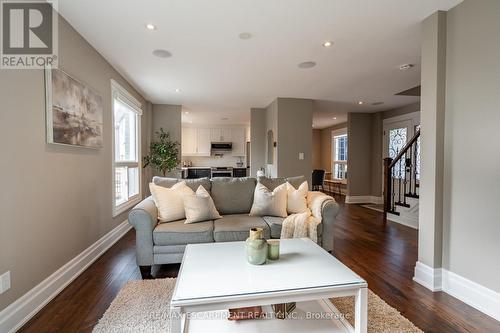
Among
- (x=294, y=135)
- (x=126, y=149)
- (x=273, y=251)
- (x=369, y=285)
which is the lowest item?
(x=369, y=285)

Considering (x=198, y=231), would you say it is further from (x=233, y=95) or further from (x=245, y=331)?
(x=233, y=95)

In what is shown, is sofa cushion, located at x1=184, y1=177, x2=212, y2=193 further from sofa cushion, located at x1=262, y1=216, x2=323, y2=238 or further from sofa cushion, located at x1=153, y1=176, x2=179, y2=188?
sofa cushion, located at x1=262, y1=216, x2=323, y2=238

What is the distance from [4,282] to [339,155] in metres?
8.93

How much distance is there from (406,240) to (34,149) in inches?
175

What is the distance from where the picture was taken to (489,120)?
1875 mm

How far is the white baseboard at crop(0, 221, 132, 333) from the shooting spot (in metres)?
1.65

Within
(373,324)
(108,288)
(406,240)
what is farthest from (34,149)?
(406,240)

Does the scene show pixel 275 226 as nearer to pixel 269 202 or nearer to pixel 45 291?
pixel 269 202

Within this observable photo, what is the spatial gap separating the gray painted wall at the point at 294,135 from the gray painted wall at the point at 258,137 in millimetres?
1158

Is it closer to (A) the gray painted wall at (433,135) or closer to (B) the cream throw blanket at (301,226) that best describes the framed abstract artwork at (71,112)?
(B) the cream throw blanket at (301,226)

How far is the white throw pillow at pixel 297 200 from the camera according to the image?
2.95 m

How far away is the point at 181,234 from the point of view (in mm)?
2424

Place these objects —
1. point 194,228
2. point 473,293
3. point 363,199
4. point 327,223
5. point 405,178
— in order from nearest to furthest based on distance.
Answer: point 473,293, point 194,228, point 327,223, point 405,178, point 363,199

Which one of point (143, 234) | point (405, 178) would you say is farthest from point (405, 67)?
point (143, 234)
